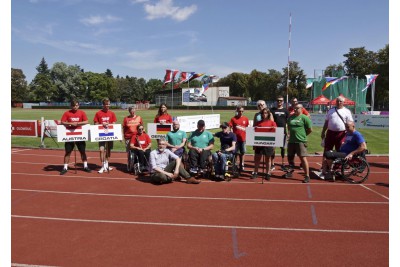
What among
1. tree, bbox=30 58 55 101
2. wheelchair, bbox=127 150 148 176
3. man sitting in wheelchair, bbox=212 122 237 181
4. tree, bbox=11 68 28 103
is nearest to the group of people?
man sitting in wheelchair, bbox=212 122 237 181

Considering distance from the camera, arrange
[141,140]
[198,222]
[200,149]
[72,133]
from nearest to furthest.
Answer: [198,222]
[200,149]
[72,133]
[141,140]

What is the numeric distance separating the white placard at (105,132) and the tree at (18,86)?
9769 centimetres

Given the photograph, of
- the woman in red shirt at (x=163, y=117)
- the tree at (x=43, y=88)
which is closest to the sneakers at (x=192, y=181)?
the woman in red shirt at (x=163, y=117)

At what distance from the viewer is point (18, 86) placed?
312 ft

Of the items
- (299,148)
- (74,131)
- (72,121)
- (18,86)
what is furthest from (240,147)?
(18,86)

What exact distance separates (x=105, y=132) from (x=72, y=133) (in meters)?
0.87

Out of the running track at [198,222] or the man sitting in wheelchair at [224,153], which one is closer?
the running track at [198,222]

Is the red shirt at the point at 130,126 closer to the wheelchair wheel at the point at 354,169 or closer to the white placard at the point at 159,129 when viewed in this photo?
the white placard at the point at 159,129

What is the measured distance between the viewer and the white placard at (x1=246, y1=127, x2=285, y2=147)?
722 cm

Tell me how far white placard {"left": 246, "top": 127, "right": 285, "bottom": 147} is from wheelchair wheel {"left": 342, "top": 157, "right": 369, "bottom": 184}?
1832 mm

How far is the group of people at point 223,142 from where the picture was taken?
24.3ft

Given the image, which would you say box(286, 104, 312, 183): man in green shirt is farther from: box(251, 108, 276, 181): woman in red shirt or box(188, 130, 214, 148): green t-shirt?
box(188, 130, 214, 148): green t-shirt

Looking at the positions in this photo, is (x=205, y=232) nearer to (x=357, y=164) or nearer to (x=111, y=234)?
(x=111, y=234)

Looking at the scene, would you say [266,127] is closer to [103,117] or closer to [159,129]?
[159,129]
